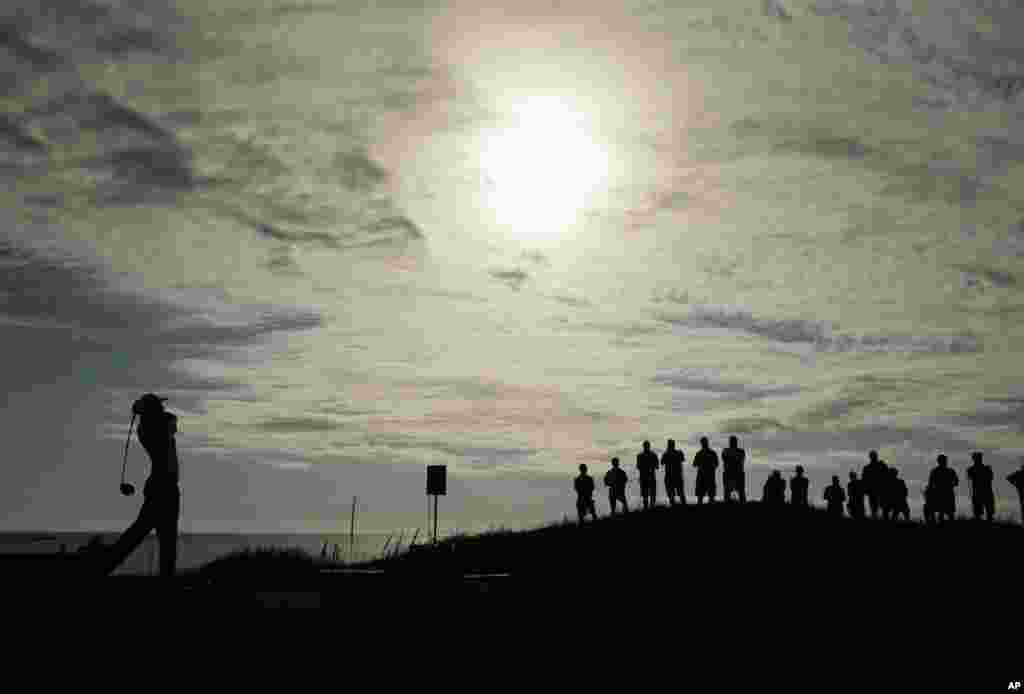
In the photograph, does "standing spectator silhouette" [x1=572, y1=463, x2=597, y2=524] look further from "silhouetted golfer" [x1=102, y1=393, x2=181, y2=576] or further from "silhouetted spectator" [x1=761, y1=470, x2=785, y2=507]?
"silhouetted golfer" [x1=102, y1=393, x2=181, y2=576]

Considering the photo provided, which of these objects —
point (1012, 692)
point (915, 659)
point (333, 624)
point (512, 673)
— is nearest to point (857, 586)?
point (915, 659)

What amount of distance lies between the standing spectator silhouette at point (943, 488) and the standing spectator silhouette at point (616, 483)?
10.1 meters

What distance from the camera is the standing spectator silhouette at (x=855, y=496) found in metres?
34.5

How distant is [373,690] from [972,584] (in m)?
14.1

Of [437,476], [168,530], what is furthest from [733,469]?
[168,530]

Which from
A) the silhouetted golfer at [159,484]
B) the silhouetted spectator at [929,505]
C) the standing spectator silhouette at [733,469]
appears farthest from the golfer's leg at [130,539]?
the silhouetted spectator at [929,505]

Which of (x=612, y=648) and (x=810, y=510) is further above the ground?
(x=810, y=510)

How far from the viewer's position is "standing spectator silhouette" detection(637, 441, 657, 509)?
33.4 m

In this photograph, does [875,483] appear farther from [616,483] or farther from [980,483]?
[616,483]

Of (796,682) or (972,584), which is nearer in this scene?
(796,682)

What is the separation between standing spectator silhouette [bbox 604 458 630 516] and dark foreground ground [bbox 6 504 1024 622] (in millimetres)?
890

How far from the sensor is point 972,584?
19250 millimetres

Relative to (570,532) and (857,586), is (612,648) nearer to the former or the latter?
(857,586)

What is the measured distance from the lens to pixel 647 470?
110 ft
